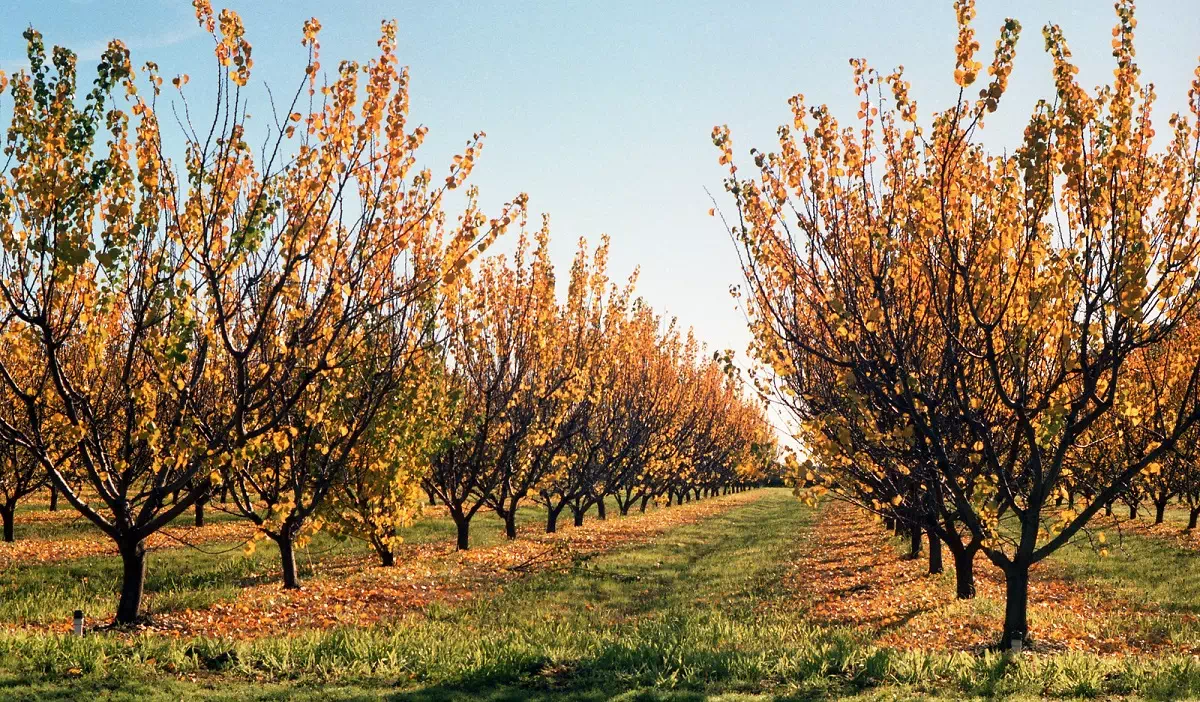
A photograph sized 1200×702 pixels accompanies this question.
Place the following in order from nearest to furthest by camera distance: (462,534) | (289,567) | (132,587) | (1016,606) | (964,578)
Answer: (1016,606), (132,587), (964,578), (289,567), (462,534)

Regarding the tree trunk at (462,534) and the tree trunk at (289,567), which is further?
the tree trunk at (462,534)

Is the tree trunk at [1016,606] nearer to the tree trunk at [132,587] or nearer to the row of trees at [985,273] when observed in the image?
the row of trees at [985,273]

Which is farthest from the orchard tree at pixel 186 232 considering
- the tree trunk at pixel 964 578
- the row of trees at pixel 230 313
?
the tree trunk at pixel 964 578

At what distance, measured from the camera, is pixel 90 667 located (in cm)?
745

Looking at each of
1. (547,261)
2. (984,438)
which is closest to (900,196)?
(984,438)

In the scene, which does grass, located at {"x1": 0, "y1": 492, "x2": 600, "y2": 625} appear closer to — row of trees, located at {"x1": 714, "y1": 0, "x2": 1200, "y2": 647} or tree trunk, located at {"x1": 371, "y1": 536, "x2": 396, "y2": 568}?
tree trunk, located at {"x1": 371, "y1": 536, "x2": 396, "y2": 568}

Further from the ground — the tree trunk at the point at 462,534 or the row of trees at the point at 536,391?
the row of trees at the point at 536,391

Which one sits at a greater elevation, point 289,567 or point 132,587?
point 132,587

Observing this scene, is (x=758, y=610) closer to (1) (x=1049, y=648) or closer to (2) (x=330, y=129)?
(1) (x=1049, y=648)

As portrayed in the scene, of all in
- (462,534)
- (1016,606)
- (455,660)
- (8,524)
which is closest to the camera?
(455,660)

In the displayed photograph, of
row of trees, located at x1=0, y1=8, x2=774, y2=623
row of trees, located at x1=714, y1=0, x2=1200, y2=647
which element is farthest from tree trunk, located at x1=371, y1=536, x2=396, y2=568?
row of trees, located at x1=714, y1=0, x2=1200, y2=647

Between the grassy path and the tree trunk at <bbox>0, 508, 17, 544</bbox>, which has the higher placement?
the tree trunk at <bbox>0, 508, 17, 544</bbox>

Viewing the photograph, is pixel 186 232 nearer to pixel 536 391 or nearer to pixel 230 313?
pixel 230 313

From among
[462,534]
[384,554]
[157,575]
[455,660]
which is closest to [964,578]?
[455,660]
